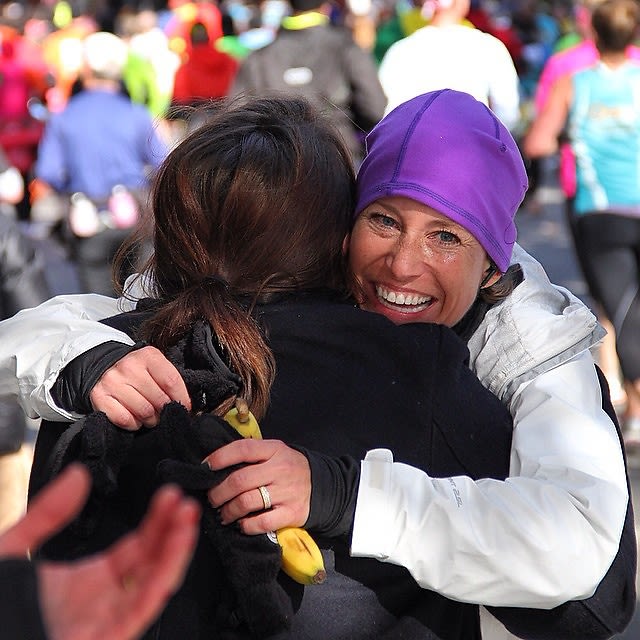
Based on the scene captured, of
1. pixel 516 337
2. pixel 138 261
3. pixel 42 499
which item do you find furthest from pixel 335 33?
pixel 42 499

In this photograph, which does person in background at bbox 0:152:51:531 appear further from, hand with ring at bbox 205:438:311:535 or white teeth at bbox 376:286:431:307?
hand with ring at bbox 205:438:311:535

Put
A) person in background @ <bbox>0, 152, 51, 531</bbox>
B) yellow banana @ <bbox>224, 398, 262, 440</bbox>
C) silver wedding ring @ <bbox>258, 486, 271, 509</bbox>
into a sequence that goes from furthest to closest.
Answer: person in background @ <bbox>0, 152, 51, 531</bbox>
yellow banana @ <bbox>224, 398, 262, 440</bbox>
silver wedding ring @ <bbox>258, 486, 271, 509</bbox>

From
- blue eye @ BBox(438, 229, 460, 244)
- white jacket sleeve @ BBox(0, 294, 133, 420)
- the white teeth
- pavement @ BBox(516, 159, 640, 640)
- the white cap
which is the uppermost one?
blue eye @ BBox(438, 229, 460, 244)

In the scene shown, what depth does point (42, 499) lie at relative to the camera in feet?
3.22

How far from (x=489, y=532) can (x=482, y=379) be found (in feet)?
1.14

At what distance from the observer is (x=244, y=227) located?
1689 mm

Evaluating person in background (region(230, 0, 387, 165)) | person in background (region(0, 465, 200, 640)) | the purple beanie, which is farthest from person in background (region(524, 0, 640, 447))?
person in background (region(0, 465, 200, 640))

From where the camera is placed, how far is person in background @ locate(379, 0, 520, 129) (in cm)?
605

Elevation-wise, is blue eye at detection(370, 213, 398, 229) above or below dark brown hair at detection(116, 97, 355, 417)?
below

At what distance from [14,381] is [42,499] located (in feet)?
3.07

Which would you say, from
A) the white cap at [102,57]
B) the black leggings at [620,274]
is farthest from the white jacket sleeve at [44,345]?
the white cap at [102,57]

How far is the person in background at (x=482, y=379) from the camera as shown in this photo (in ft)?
5.11

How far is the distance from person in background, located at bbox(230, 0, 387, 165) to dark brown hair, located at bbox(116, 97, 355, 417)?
15.8 feet

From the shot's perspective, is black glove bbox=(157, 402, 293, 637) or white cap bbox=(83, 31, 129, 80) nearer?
black glove bbox=(157, 402, 293, 637)
